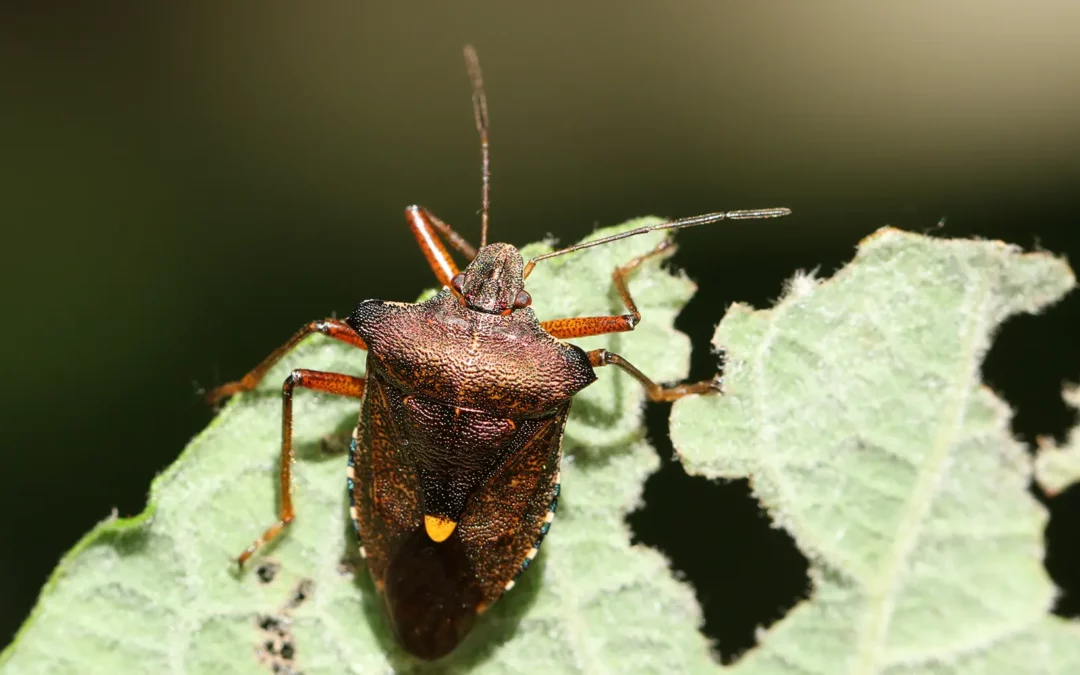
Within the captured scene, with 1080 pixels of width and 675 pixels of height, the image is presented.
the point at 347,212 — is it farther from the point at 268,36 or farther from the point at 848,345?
the point at 848,345

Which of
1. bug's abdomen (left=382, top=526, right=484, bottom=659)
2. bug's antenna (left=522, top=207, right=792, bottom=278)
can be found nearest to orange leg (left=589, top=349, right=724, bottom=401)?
bug's antenna (left=522, top=207, right=792, bottom=278)

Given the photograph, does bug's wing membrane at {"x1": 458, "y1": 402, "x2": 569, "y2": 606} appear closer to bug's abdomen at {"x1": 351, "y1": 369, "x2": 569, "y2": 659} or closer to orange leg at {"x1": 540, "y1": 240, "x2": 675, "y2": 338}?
bug's abdomen at {"x1": 351, "y1": 369, "x2": 569, "y2": 659}

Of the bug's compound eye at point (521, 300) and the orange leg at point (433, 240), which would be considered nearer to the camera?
the bug's compound eye at point (521, 300)

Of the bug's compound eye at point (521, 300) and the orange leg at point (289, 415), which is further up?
the bug's compound eye at point (521, 300)

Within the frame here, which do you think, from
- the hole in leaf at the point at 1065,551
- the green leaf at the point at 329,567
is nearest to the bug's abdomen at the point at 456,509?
the green leaf at the point at 329,567

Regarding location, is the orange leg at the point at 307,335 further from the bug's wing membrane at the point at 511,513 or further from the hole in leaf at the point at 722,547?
the hole in leaf at the point at 722,547

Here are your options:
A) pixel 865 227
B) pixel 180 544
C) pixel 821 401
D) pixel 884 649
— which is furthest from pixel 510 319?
pixel 865 227

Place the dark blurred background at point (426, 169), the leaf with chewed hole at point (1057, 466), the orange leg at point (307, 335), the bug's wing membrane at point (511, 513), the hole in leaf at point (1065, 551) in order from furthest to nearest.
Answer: the dark blurred background at point (426, 169)
the orange leg at point (307, 335)
the bug's wing membrane at point (511, 513)
the leaf with chewed hole at point (1057, 466)
the hole in leaf at point (1065, 551)
